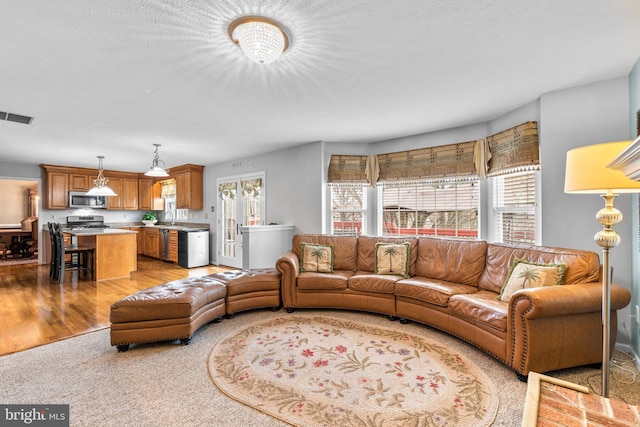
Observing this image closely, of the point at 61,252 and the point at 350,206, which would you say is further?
the point at 61,252

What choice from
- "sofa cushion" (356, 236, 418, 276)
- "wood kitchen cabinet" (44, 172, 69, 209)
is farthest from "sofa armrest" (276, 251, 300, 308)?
"wood kitchen cabinet" (44, 172, 69, 209)

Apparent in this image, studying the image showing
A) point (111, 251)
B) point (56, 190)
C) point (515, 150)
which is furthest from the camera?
point (56, 190)

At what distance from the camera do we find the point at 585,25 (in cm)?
189

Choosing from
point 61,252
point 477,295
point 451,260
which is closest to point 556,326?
point 477,295

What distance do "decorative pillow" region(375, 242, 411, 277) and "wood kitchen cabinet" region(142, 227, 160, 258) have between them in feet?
20.5

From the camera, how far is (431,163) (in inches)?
166

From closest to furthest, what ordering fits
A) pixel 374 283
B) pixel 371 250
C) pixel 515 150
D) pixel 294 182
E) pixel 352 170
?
pixel 515 150
pixel 374 283
pixel 371 250
pixel 352 170
pixel 294 182

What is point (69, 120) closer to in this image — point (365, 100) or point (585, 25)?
point (365, 100)

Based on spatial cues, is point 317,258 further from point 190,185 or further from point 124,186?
point 124,186

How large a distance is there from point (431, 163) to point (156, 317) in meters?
3.84

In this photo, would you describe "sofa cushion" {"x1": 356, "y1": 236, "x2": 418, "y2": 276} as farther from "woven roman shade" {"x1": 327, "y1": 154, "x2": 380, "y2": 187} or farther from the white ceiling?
the white ceiling

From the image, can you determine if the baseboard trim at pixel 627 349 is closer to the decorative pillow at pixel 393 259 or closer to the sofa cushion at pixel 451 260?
the sofa cushion at pixel 451 260

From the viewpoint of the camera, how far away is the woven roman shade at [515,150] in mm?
3109

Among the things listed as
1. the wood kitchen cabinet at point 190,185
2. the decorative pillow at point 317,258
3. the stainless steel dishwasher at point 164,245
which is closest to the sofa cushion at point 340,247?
the decorative pillow at point 317,258
